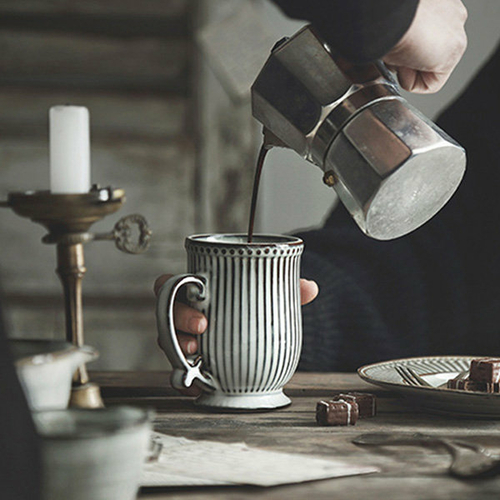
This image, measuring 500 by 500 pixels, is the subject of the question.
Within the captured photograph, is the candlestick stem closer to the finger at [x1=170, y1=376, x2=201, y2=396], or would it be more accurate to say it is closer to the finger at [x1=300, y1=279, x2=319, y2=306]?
the finger at [x1=170, y1=376, x2=201, y2=396]

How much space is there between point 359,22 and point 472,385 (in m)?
0.37

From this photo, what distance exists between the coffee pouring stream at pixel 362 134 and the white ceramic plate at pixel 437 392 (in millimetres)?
155

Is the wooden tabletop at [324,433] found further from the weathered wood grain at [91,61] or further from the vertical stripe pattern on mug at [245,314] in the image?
the weathered wood grain at [91,61]

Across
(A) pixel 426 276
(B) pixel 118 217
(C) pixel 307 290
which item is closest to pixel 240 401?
(C) pixel 307 290

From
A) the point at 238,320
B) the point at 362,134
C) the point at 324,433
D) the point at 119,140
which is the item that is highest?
the point at 119,140

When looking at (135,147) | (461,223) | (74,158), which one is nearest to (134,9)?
(135,147)

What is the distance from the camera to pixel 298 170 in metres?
2.51

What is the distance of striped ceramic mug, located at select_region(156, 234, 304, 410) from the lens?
79 centimetres

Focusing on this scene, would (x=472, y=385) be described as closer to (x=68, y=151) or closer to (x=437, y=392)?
(x=437, y=392)

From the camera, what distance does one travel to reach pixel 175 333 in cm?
79

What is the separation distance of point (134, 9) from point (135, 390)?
1662mm

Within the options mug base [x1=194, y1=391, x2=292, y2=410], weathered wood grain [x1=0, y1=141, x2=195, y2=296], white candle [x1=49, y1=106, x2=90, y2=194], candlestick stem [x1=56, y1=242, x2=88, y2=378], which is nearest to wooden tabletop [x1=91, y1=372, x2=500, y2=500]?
mug base [x1=194, y1=391, x2=292, y2=410]

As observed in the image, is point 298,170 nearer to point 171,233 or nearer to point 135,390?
Answer: point 171,233

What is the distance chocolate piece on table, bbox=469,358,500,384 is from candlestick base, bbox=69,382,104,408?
37 cm
